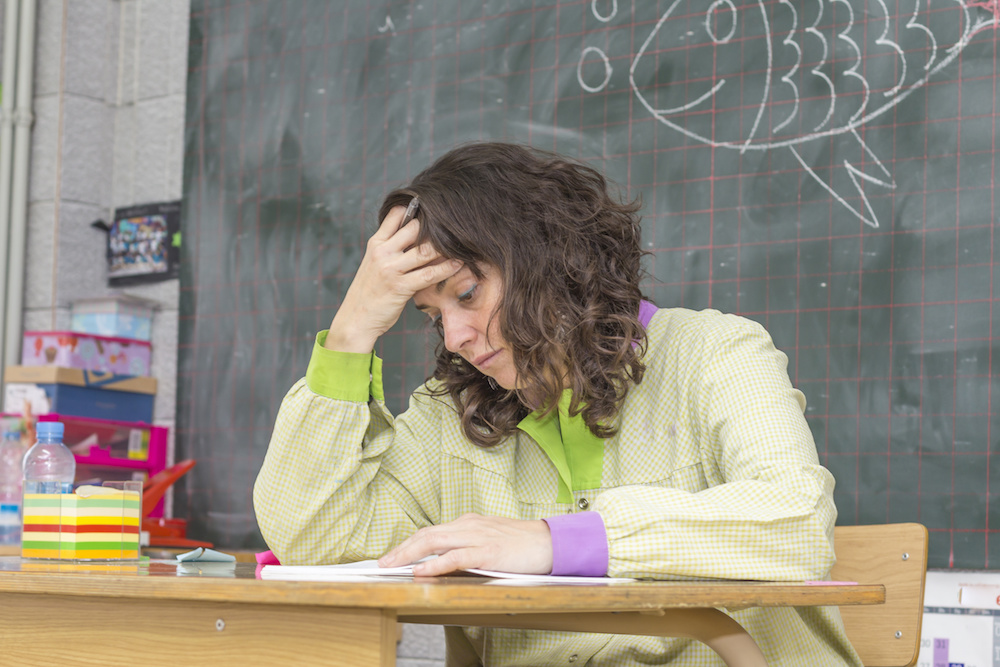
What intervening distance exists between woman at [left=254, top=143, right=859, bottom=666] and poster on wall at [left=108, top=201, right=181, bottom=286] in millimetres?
1647

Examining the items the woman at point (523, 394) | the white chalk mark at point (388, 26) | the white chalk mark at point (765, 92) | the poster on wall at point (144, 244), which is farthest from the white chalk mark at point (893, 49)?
the poster on wall at point (144, 244)

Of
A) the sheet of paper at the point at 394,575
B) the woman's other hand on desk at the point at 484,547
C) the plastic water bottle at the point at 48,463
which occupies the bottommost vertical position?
the plastic water bottle at the point at 48,463

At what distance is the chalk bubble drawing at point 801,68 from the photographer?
204 centimetres

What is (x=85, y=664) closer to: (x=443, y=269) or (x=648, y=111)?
(x=443, y=269)

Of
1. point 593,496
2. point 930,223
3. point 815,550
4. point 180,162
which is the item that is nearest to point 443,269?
point 593,496

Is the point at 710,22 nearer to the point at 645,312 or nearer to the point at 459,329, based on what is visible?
the point at 645,312

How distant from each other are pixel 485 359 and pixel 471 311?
0.22 ft

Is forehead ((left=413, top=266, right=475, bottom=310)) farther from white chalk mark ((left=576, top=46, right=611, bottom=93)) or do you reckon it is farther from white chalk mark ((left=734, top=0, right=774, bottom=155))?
white chalk mark ((left=576, top=46, right=611, bottom=93))

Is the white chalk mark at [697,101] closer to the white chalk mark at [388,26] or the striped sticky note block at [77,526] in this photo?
the white chalk mark at [388,26]

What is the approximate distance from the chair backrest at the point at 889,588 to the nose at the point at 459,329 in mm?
641

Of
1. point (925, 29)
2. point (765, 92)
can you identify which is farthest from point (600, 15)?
point (925, 29)

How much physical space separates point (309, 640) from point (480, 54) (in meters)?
1.99

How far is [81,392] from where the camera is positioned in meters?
2.78

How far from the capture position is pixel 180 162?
301cm
